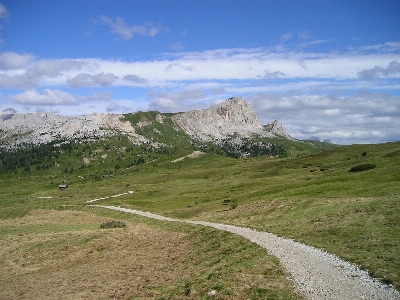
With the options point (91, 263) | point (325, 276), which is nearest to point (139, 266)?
point (91, 263)

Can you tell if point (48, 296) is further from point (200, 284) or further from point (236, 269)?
point (236, 269)

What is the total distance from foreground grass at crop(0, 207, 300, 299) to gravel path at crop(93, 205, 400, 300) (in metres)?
1.16

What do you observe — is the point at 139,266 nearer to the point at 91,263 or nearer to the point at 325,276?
the point at 91,263

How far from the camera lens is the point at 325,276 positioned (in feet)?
77.8

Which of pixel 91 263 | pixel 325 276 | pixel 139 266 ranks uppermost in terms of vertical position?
pixel 325 276

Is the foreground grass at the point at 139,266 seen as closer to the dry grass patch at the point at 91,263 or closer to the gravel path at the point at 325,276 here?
the dry grass patch at the point at 91,263

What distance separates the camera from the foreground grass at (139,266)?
81.1ft

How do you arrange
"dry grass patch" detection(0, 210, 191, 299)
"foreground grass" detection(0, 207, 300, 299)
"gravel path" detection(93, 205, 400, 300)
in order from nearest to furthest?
"gravel path" detection(93, 205, 400, 300) < "foreground grass" detection(0, 207, 300, 299) < "dry grass patch" detection(0, 210, 191, 299)

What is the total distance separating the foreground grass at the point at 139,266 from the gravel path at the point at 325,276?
116 cm

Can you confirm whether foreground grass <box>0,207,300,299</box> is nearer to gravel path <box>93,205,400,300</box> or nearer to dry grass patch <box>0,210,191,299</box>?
dry grass patch <box>0,210,191,299</box>

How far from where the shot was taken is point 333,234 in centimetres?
Result: 3666

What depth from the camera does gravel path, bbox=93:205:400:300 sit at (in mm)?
20203

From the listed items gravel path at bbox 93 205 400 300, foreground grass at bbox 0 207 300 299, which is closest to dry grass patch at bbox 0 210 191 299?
foreground grass at bbox 0 207 300 299

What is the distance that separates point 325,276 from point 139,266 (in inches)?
834
